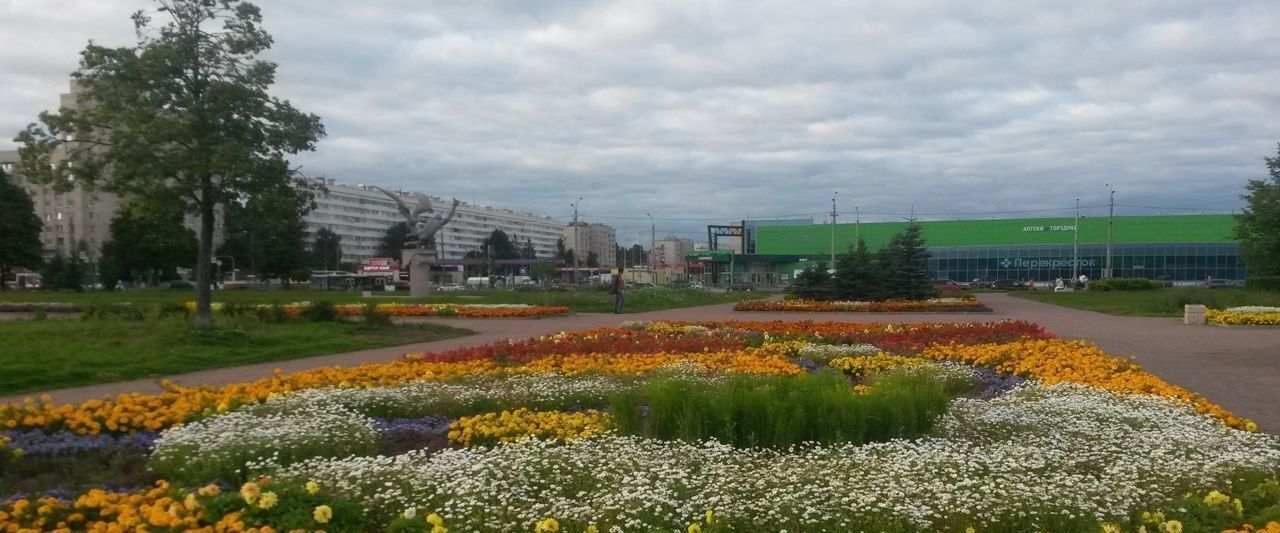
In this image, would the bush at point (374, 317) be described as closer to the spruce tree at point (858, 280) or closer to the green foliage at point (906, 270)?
the spruce tree at point (858, 280)

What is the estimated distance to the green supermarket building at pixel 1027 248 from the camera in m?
88.6

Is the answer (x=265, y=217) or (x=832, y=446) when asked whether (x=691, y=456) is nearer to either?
(x=832, y=446)

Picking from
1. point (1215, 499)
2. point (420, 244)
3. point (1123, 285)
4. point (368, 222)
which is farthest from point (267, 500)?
point (368, 222)

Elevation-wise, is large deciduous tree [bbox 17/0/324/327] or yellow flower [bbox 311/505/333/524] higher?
large deciduous tree [bbox 17/0/324/327]

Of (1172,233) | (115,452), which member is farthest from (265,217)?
(1172,233)

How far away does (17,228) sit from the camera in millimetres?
56594

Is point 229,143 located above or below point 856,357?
above

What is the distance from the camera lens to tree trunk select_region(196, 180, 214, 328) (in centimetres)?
1650

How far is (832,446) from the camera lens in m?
6.41

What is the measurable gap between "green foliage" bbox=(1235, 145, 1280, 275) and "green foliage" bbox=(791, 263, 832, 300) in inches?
775

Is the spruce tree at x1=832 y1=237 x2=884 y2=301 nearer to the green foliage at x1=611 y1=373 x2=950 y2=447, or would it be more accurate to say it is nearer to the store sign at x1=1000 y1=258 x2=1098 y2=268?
the green foliage at x1=611 y1=373 x2=950 y2=447

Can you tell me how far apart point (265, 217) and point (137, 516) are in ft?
41.9

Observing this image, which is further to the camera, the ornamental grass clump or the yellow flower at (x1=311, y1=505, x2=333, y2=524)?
the ornamental grass clump

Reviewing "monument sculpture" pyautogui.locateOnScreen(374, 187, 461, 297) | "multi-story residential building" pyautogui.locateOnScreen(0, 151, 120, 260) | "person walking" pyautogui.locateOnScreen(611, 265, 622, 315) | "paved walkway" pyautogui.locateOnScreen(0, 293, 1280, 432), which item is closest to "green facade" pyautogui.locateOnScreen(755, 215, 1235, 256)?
"monument sculpture" pyautogui.locateOnScreen(374, 187, 461, 297)
